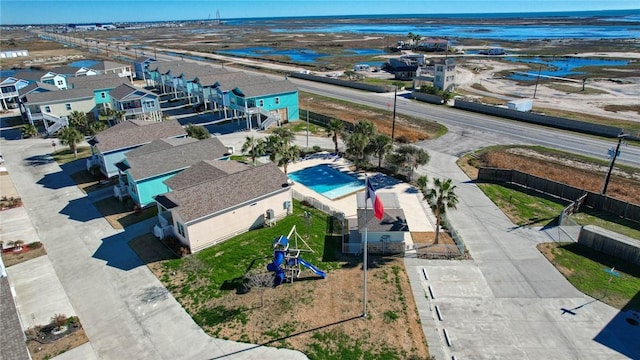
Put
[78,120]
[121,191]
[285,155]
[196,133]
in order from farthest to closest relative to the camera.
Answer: [78,120] → [196,133] → [285,155] → [121,191]

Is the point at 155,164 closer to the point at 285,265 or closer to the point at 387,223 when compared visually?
the point at 285,265

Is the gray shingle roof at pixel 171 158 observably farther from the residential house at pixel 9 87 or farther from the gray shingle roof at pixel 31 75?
the gray shingle roof at pixel 31 75

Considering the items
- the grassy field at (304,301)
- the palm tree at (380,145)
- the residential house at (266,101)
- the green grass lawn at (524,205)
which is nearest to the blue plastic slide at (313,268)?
the grassy field at (304,301)

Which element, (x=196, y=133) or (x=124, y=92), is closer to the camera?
(x=196, y=133)

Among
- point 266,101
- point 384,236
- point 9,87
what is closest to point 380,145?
point 384,236

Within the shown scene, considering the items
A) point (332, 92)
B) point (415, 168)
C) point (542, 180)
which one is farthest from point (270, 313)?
point (332, 92)

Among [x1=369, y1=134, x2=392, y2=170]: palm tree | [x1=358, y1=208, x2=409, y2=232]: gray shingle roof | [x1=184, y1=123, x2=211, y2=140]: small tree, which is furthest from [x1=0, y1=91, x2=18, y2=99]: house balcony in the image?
[x1=358, y1=208, x2=409, y2=232]: gray shingle roof
